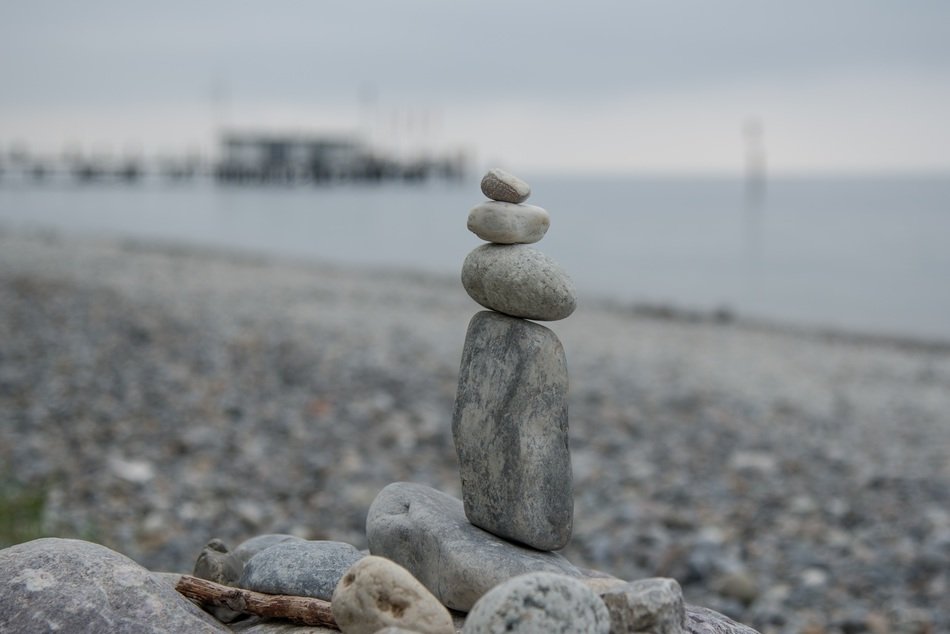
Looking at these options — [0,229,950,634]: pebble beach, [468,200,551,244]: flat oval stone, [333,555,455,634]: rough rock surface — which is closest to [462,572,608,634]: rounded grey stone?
[333,555,455,634]: rough rock surface

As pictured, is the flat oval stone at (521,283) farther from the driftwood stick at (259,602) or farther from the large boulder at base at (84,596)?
the large boulder at base at (84,596)

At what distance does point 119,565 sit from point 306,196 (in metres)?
83.4

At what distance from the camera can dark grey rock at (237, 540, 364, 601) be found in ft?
12.2

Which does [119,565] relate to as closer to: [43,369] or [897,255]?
[43,369]

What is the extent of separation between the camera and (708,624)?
11.6 feet

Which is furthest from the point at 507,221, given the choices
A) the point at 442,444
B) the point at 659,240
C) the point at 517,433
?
the point at 659,240

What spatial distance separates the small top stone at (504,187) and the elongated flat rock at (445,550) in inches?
47.5

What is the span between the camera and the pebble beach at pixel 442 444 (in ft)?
24.7

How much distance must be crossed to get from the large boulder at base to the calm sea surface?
838 inches

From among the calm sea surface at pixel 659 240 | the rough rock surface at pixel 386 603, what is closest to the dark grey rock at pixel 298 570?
the rough rock surface at pixel 386 603

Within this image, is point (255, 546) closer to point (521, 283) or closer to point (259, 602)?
point (259, 602)

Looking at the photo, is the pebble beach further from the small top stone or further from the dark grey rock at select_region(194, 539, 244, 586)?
the small top stone

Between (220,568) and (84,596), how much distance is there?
0.79 meters

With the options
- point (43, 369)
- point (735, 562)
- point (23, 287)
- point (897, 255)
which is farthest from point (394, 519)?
point (897, 255)
